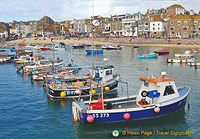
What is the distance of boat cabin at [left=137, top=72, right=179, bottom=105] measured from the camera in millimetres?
20056

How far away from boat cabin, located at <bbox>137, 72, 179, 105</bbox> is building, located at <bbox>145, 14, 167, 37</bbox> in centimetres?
10610

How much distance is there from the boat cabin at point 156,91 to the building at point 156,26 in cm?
A: 10610

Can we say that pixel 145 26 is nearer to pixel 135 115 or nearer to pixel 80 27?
pixel 80 27

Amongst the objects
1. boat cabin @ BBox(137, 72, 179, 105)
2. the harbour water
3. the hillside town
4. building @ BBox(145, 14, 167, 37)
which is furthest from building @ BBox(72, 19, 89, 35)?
boat cabin @ BBox(137, 72, 179, 105)

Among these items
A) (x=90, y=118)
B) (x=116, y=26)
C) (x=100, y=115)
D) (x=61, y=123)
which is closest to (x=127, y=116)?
(x=100, y=115)

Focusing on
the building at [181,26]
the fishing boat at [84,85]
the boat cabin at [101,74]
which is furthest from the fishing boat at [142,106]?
the building at [181,26]

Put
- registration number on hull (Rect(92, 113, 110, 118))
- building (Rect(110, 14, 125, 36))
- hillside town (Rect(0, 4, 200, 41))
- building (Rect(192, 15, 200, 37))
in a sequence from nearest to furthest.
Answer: registration number on hull (Rect(92, 113, 110, 118)) < building (Rect(192, 15, 200, 37)) < hillside town (Rect(0, 4, 200, 41)) < building (Rect(110, 14, 125, 36))

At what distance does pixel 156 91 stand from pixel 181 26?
104896 millimetres

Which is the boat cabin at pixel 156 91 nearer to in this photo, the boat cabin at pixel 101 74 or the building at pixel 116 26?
the boat cabin at pixel 101 74

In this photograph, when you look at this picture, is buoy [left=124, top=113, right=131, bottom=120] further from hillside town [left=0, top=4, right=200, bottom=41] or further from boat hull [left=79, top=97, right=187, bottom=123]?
hillside town [left=0, top=4, right=200, bottom=41]

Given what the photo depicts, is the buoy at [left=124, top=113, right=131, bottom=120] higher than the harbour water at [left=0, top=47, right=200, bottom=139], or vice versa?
the buoy at [left=124, top=113, right=131, bottom=120]

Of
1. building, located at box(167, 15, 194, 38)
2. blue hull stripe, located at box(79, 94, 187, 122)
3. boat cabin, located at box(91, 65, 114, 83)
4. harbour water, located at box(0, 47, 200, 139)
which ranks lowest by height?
harbour water, located at box(0, 47, 200, 139)

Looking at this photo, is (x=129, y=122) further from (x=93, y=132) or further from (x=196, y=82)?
(x=196, y=82)

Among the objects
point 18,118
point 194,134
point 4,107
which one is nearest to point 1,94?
point 4,107
